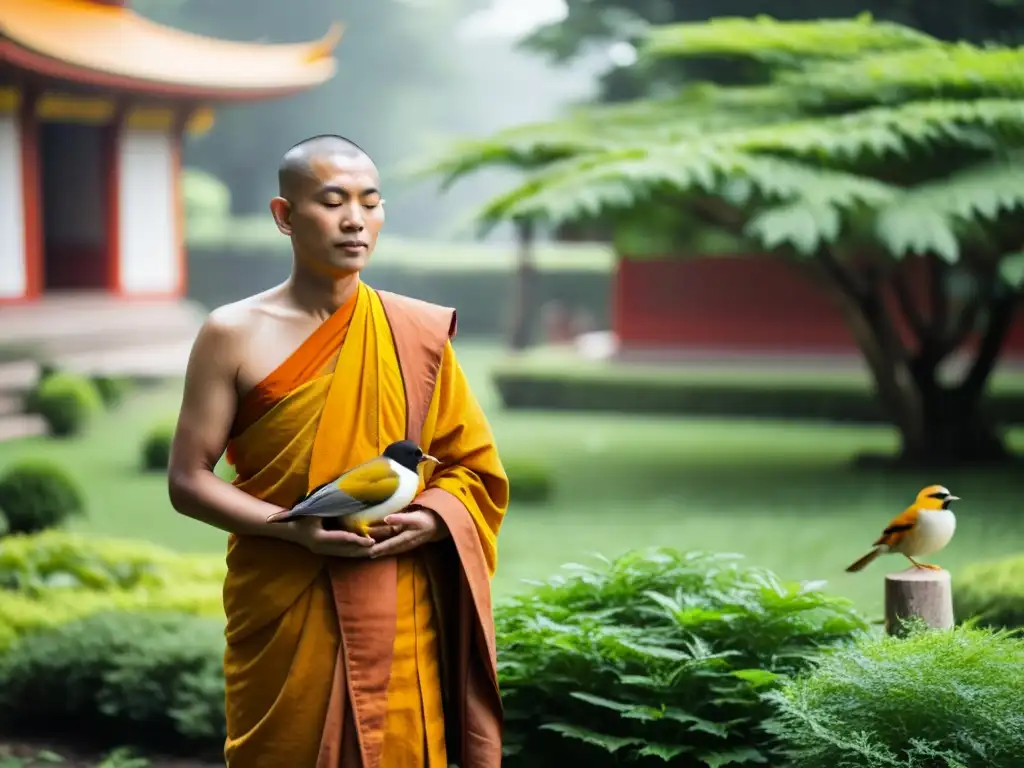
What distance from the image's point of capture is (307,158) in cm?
276

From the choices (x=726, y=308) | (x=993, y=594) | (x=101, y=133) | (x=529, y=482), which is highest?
(x=101, y=133)

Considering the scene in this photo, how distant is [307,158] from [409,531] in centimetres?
74

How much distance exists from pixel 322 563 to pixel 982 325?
17.2 metres

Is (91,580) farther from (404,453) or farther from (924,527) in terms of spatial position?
(404,453)

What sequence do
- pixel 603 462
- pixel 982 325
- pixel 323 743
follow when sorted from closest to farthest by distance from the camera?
1. pixel 323 743
2. pixel 603 462
3. pixel 982 325

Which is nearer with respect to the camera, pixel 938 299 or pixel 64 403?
pixel 938 299

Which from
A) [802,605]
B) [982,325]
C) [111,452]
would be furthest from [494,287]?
[802,605]

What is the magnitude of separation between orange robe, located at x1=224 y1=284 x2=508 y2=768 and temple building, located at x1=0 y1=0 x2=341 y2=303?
1453 cm

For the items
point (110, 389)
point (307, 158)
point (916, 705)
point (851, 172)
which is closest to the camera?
point (307, 158)

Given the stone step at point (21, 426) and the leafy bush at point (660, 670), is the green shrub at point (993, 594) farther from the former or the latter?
the stone step at point (21, 426)

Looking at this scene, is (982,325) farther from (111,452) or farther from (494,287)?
(494,287)

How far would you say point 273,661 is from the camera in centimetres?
278

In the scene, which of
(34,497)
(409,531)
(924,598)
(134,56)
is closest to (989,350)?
(34,497)

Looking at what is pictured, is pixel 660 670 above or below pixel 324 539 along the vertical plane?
below
